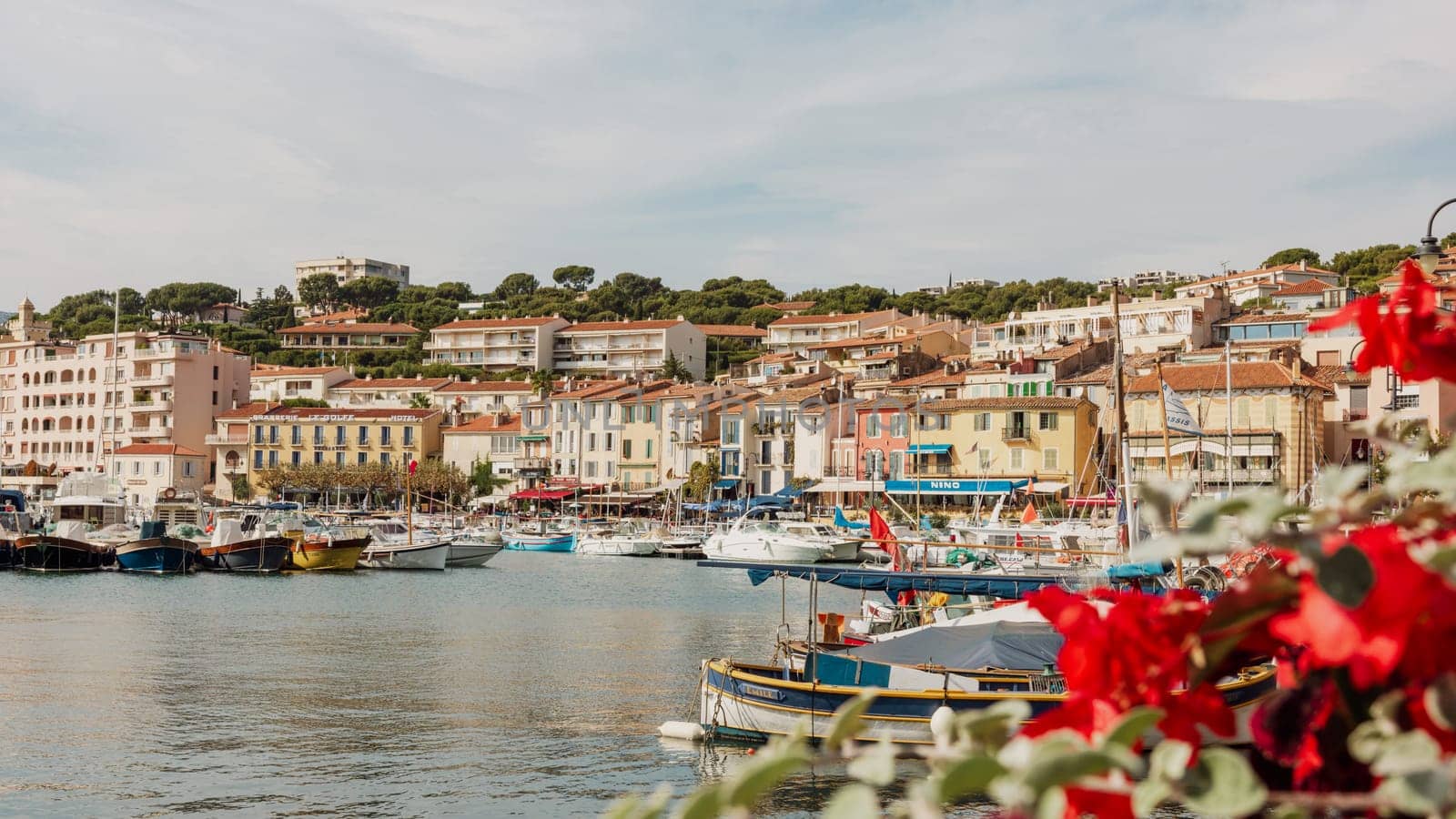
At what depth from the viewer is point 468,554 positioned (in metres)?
63.2

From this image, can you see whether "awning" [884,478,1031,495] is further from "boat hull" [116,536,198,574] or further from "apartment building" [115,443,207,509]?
"apartment building" [115,443,207,509]

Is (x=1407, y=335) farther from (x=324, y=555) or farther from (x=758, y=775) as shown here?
(x=324, y=555)

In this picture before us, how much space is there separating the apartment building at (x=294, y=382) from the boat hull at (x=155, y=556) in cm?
5826

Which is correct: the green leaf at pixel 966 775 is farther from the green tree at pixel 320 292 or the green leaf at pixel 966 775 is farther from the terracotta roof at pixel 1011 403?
the green tree at pixel 320 292

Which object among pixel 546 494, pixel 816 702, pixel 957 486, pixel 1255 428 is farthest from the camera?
pixel 546 494

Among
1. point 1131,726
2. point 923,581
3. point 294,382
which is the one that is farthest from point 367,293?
point 1131,726

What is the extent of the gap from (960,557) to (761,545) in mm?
11337

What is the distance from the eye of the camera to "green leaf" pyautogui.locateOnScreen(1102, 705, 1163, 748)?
1784mm

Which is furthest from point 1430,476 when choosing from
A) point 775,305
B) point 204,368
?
point 775,305

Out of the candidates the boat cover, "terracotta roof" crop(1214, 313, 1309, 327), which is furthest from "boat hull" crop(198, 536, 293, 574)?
"terracotta roof" crop(1214, 313, 1309, 327)

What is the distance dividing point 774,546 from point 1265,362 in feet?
84.6

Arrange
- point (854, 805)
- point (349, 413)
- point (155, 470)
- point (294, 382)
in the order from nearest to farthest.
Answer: point (854, 805), point (155, 470), point (349, 413), point (294, 382)

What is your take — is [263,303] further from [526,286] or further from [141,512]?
[141,512]

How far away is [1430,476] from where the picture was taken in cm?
203
